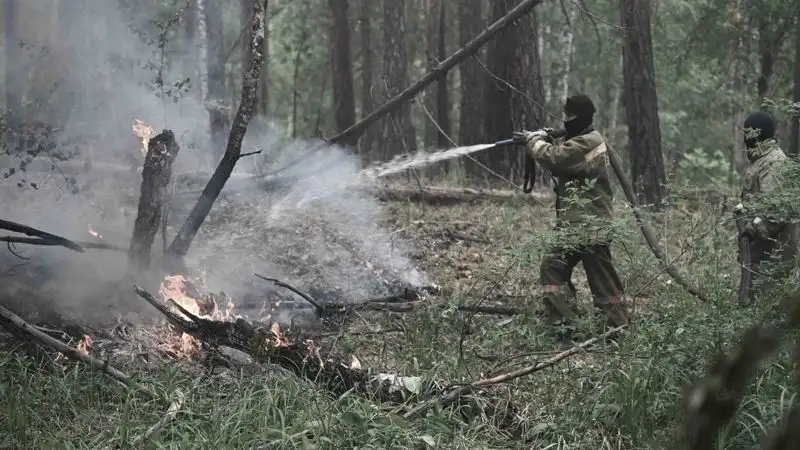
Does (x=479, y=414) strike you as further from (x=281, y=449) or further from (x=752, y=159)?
(x=752, y=159)

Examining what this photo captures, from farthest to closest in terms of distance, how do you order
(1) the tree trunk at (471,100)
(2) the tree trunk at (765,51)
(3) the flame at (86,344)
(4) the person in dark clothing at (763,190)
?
(1) the tree trunk at (471,100)
(2) the tree trunk at (765,51)
(4) the person in dark clothing at (763,190)
(3) the flame at (86,344)

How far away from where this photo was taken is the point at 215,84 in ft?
47.8

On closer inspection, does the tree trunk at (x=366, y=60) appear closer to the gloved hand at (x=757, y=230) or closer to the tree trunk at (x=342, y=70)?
the tree trunk at (x=342, y=70)

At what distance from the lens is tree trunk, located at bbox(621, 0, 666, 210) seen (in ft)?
34.8

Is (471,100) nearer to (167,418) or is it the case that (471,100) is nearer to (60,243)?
(60,243)

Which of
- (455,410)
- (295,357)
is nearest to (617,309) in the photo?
(455,410)

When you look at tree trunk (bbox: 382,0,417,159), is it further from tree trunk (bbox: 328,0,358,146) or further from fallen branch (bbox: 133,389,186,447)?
fallen branch (bbox: 133,389,186,447)

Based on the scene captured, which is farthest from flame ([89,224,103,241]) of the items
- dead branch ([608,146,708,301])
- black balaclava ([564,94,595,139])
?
dead branch ([608,146,708,301])

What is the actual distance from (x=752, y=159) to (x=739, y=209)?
24.2 inches

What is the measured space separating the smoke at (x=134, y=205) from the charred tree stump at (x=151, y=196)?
31 cm

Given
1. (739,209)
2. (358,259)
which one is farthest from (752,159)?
(358,259)

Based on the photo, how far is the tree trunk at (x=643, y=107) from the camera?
34.8ft

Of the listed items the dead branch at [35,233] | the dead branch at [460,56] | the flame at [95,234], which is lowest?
the flame at [95,234]

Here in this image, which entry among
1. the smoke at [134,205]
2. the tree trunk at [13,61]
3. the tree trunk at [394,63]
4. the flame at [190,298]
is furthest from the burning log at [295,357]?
the tree trunk at [394,63]
